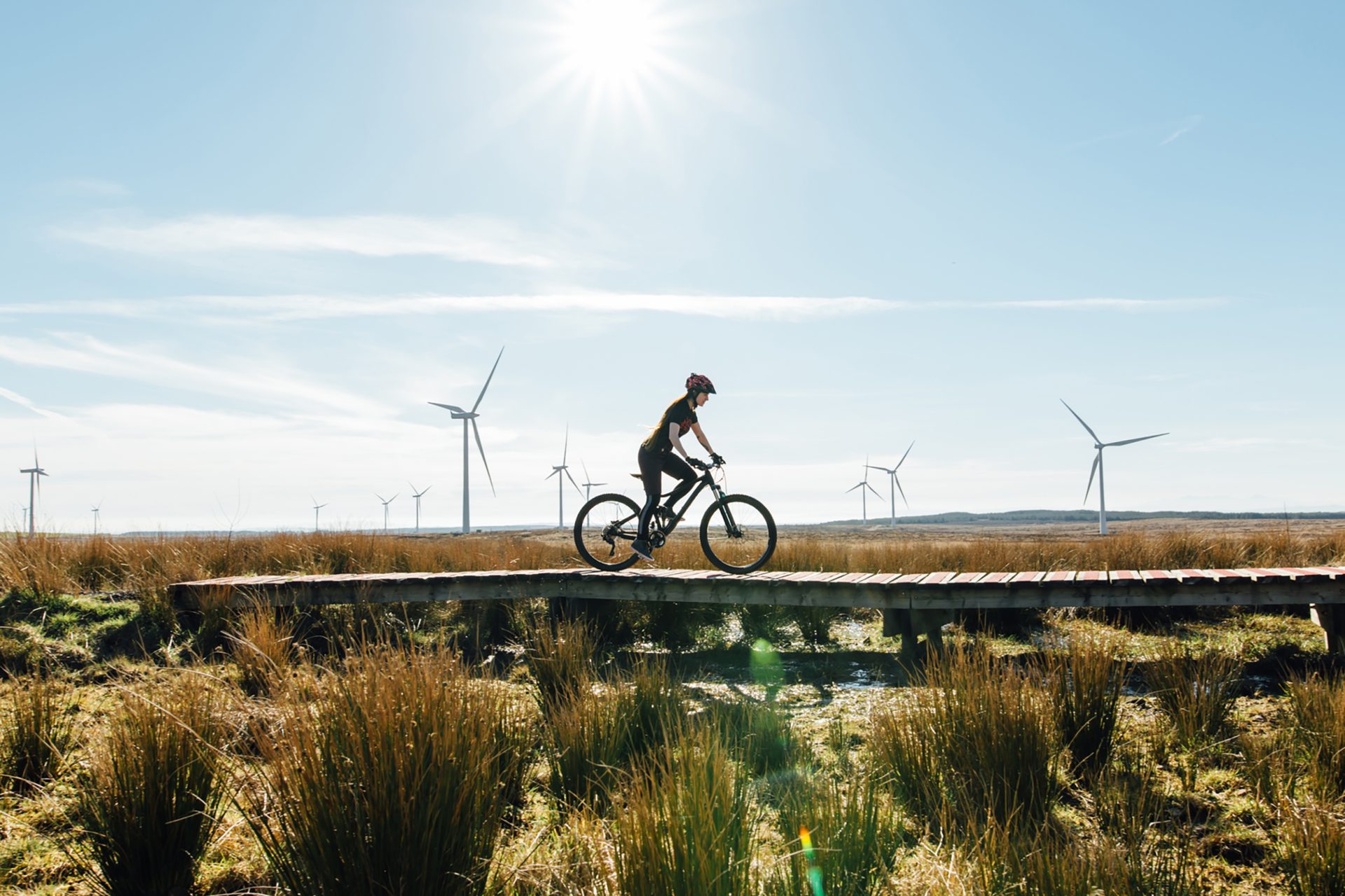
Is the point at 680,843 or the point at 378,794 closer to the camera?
the point at 680,843

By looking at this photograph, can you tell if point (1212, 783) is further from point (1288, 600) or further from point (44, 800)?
point (44, 800)

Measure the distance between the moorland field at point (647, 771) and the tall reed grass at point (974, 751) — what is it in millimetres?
17

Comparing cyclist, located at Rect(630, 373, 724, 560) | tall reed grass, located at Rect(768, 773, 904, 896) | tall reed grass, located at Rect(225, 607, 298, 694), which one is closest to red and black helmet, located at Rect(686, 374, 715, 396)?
cyclist, located at Rect(630, 373, 724, 560)

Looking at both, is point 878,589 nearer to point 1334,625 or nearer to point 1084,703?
point 1084,703

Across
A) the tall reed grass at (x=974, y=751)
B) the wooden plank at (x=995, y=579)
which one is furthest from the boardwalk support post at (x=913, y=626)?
the tall reed grass at (x=974, y=751)

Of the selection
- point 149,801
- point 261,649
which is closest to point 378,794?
point 149,801

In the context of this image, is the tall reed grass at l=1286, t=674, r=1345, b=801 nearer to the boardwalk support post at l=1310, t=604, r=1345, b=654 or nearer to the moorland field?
the moorland field

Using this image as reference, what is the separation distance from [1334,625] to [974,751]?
5263 millimetres

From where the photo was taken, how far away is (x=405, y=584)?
28.5ft

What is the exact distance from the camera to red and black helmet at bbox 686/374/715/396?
28.5 feet

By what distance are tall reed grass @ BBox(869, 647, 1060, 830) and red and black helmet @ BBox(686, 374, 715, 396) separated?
458cm

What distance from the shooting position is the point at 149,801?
3.33m

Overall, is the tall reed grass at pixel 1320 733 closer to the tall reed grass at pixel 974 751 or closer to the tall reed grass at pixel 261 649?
the tall reed grass at pixel 974 751

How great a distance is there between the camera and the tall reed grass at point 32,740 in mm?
4367
